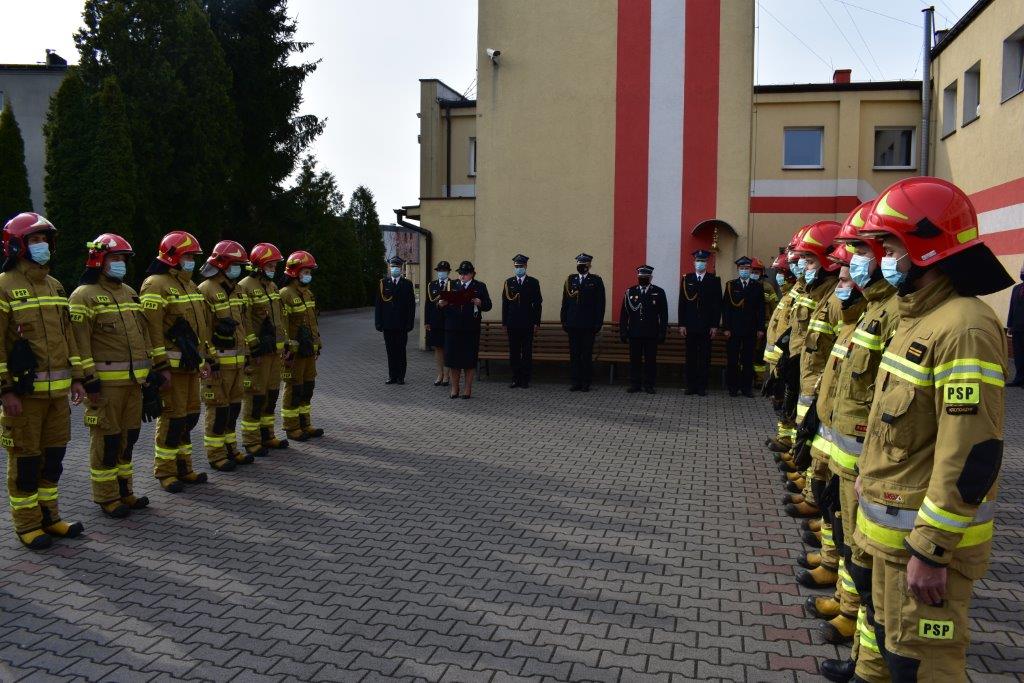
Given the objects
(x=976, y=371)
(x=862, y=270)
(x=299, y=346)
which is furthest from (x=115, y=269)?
(x=976, y=371)

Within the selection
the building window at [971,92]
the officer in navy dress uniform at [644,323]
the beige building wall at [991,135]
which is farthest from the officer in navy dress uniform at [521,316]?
the building window at [971,92]

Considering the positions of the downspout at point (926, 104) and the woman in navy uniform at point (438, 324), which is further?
the downspout at point (926, 104)

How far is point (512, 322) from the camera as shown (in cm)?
1396

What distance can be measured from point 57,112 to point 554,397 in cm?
1664

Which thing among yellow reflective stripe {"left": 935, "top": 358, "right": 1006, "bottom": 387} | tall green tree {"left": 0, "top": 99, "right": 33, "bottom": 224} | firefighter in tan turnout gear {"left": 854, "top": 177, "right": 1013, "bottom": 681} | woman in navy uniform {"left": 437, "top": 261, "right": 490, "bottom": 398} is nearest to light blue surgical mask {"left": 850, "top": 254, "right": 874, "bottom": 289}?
firefighter in tan turnout gear {"left": 854, "top": 177, "right": 1013, "bottom": 681}

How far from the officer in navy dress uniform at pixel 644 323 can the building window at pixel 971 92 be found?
10.8 metres

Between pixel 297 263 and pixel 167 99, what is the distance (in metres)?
17.0

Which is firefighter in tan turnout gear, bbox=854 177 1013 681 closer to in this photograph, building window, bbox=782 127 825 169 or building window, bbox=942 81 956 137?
building window, bbox=942 81 956 137

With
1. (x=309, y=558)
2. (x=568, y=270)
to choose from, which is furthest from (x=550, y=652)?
(x=568, y=270)

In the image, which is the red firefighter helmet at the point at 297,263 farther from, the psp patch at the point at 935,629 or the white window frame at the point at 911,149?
the white window frame at the point at 911,149

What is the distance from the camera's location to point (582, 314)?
13.5 m

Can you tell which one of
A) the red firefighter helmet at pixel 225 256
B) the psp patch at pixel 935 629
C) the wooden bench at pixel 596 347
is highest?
the red firefighter helmet at pixel 225 256

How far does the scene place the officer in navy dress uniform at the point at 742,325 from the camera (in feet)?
43.4

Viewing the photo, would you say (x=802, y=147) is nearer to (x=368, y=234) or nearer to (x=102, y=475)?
(x=102, y=475)
